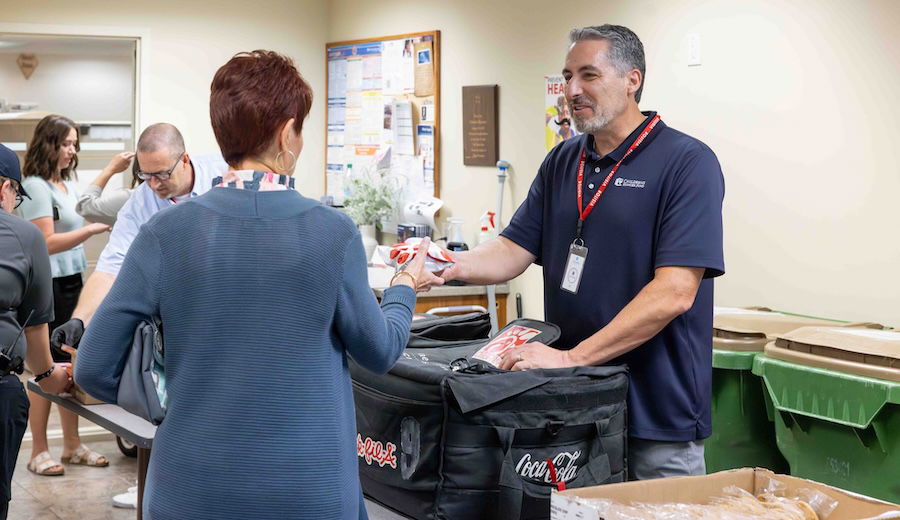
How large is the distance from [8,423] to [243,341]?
1.33 meters

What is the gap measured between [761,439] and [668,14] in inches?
73.4

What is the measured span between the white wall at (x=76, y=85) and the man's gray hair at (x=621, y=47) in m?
4.95

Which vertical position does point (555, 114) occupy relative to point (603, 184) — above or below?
above

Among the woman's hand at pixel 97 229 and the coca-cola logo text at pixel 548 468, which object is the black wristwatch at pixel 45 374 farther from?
the woman's hand at pixel 97 229

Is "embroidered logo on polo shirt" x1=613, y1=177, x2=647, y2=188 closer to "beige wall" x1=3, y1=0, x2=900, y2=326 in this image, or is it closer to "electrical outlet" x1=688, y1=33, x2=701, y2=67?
"beige wall" x1=3, y1=0, x2=900, y2=326

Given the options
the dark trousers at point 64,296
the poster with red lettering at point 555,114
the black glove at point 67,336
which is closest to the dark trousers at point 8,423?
the black glove at point 67,336

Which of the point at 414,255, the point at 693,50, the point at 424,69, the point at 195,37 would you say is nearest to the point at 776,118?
the point at 693,50

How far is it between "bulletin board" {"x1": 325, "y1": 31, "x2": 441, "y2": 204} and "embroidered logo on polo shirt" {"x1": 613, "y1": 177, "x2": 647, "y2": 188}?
3533 millimetres

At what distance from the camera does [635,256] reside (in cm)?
203

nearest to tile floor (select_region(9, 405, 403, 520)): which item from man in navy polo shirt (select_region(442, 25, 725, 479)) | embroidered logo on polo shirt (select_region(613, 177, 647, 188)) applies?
man in navy polo shirt (select_region(442, 25, 725, 479))

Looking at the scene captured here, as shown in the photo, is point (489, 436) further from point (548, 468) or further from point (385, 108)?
point (385, 108)

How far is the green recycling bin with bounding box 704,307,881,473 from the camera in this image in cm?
301

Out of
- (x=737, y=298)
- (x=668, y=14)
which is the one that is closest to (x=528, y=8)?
(x=668, y=14)

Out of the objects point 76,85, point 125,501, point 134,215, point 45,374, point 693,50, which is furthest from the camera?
point 76,85
